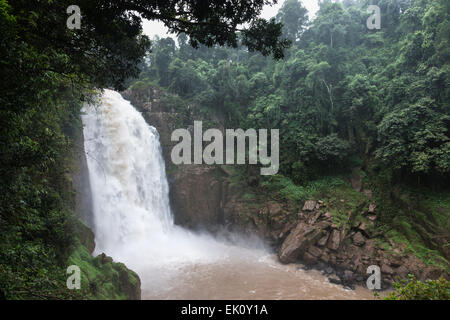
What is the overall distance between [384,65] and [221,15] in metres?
18.8

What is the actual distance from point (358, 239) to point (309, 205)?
10.1 feet

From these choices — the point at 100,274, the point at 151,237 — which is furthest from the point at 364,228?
the point at 100,274

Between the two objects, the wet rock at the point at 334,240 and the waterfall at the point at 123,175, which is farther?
the waterfall at the point at 123,175

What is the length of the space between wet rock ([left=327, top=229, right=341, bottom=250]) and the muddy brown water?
153 cm

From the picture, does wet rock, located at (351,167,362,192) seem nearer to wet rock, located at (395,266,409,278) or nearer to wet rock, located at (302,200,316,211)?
wet rock, located at (302,200,316,211)

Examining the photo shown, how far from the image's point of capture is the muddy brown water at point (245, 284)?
10375 mm

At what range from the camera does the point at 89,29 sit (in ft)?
16.3

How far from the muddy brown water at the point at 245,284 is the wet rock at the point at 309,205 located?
3.35 meters

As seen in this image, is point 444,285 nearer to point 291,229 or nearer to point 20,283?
point 20,283

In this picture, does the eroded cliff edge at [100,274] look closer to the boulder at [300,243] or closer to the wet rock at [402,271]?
the boulder at [300,243]

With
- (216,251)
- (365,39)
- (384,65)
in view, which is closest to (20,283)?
(216,251)

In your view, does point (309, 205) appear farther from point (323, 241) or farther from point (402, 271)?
point (402, 271)

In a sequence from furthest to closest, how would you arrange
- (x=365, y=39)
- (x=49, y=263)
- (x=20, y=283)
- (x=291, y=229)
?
(x=365, y=39)
(x=291, y=229)
(x=49, y=263)
(x=20, y=283)

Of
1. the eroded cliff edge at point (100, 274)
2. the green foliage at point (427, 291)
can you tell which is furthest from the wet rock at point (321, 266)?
the green foliage at point (427, 291)
